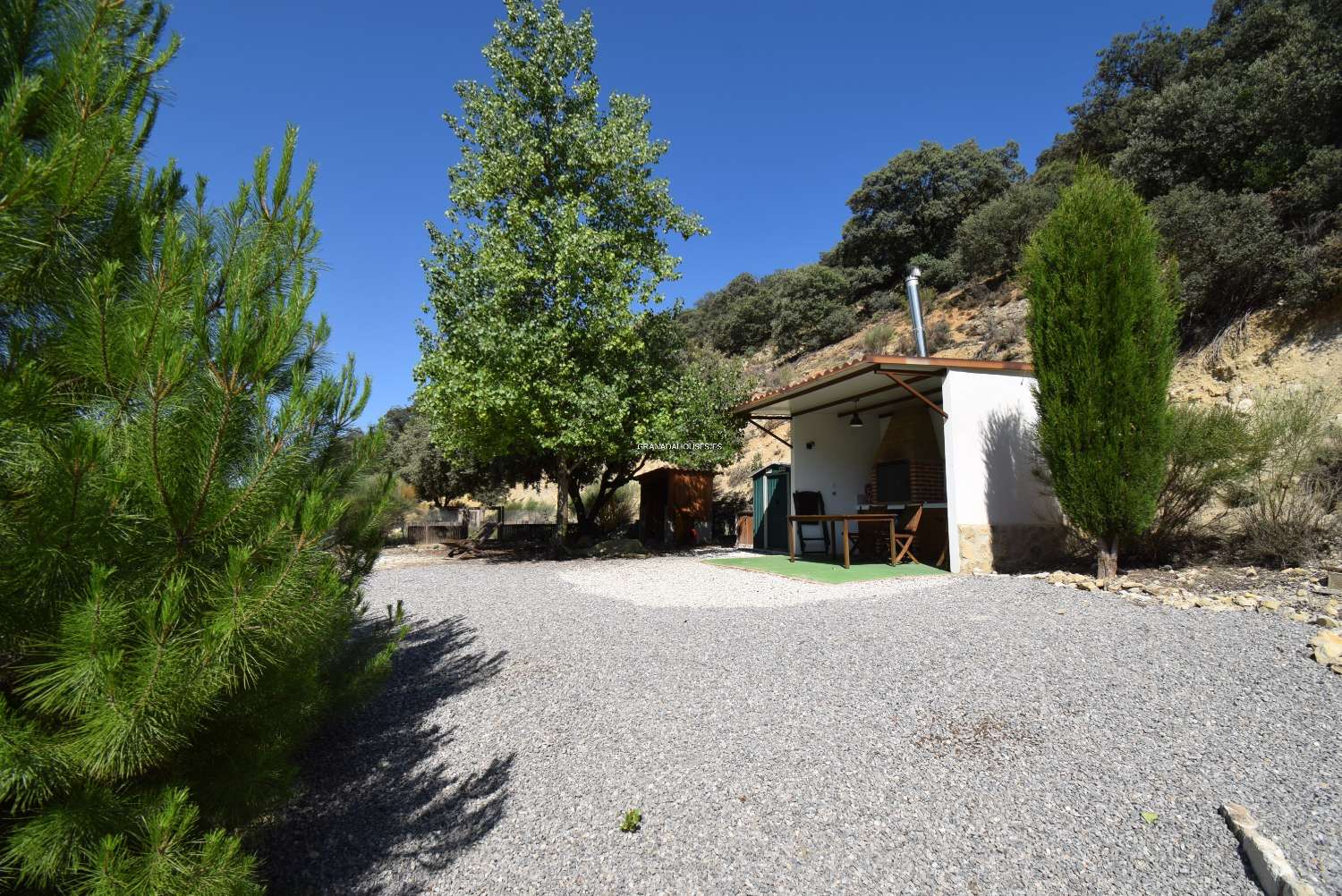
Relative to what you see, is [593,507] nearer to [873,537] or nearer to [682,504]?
[682,504]

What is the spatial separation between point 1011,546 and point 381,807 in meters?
8.45

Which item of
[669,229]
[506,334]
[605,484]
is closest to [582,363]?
[506,334]

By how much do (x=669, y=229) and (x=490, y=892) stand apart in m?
13.4

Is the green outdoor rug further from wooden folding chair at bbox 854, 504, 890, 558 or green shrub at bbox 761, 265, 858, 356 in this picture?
green shrub at bbox 761, 265, 858, 356

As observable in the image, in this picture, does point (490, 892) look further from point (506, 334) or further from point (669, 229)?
point (669, 229)

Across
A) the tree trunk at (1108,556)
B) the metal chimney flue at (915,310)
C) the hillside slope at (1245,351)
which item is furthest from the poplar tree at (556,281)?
the hillside slope at (1245,351)

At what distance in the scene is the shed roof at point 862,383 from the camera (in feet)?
29.1

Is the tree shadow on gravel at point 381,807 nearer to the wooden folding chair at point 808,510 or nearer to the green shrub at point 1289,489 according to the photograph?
the green shrub at point 1289,489

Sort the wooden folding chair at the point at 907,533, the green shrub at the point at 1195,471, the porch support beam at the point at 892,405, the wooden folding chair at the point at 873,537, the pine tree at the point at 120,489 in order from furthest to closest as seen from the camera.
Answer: the porch support beam at the point at 892,405 < the wooden folding chair at the point at 873,537 < the wooden folding chair at the point at 907,533 < the green shrub at the point at 1195,471 < the pine tree at the point at 120,489

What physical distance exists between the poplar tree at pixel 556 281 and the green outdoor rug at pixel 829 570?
3004 millimetres

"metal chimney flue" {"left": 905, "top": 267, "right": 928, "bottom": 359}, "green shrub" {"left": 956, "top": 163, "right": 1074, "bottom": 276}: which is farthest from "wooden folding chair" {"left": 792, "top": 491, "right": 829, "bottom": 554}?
"green shrub" {"left": 956, "top": 163, "right": 1074, "bottom": 276}

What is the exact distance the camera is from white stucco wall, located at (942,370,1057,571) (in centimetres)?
887

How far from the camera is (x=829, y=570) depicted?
32.6 ft

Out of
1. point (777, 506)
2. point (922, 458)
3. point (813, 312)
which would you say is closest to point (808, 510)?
point (777, 506)
